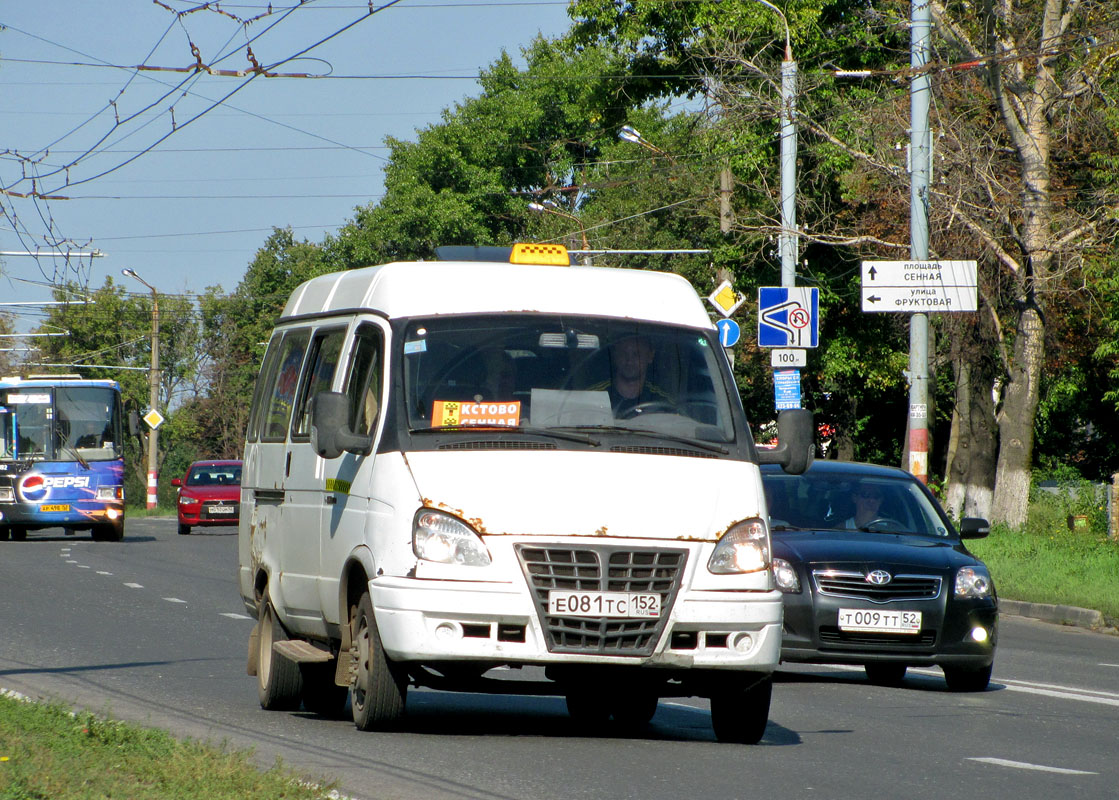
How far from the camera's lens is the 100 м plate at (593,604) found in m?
7.55

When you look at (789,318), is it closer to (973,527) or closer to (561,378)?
(973,527)

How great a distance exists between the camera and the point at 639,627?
7.62 meters

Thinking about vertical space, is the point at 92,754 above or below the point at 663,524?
below

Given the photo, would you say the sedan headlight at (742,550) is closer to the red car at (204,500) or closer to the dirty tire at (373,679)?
the dirty tire at (373,679)

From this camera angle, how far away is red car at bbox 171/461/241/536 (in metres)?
39.7

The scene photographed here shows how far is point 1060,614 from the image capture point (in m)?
17.8

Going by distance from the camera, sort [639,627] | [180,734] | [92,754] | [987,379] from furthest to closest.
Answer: [987,379], [180,734], [639,627], [92,754]

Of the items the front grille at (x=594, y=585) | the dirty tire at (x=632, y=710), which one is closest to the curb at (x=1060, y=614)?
the dirty tire at (x=632, y=710)

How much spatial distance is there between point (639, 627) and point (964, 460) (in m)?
29.3

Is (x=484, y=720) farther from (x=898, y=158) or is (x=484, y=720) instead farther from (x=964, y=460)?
(x=964, y=460)

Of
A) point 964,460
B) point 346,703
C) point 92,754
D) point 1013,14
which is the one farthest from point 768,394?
point 92,754

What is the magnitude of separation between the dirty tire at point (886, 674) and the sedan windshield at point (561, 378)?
439 cm

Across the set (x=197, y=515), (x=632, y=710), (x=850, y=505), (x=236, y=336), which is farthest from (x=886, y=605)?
(x=236, y=336)

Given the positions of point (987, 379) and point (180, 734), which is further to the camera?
point (987, 379)
